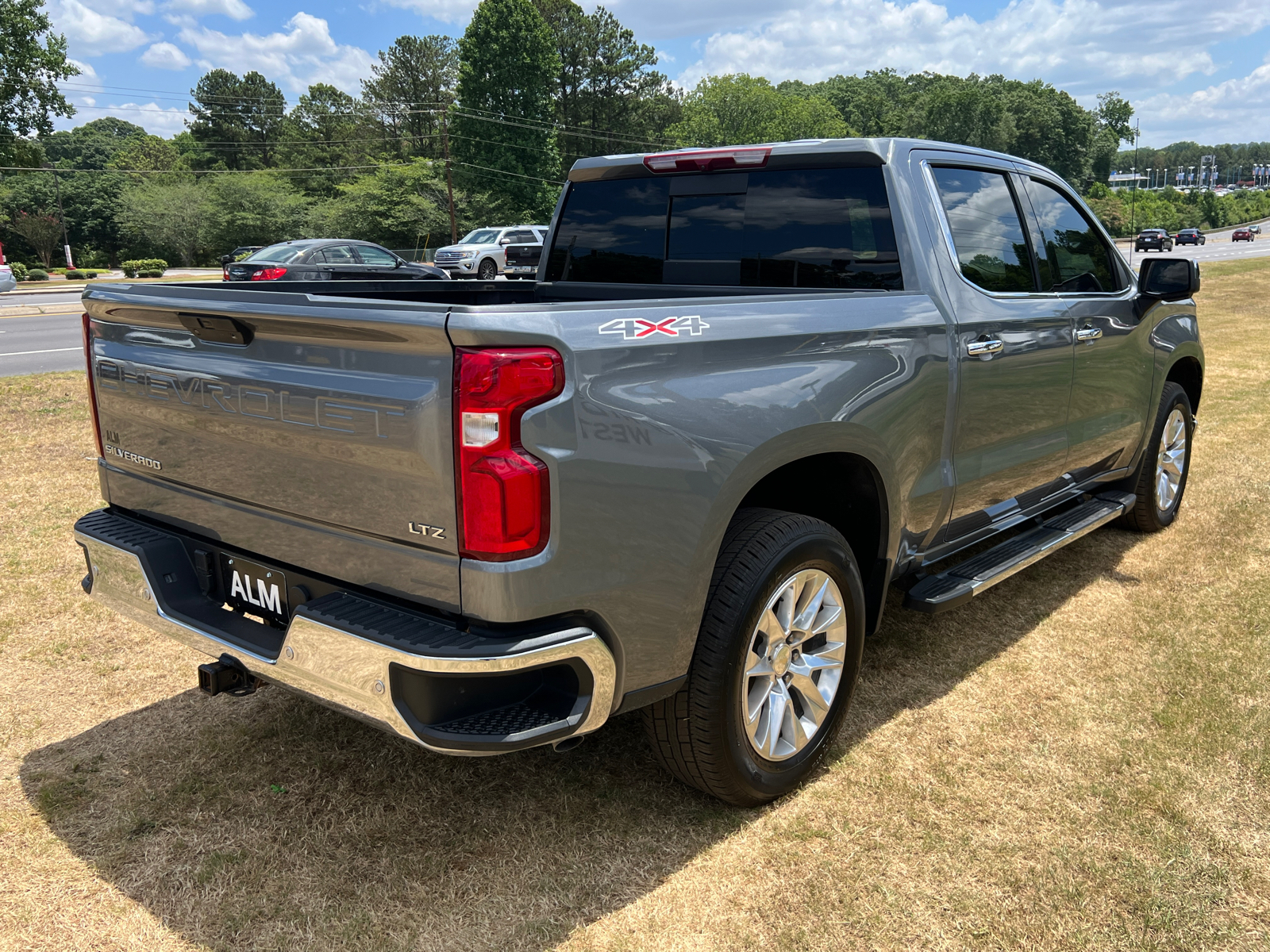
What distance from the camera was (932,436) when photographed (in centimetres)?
324

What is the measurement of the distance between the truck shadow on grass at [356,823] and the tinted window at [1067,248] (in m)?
1.95

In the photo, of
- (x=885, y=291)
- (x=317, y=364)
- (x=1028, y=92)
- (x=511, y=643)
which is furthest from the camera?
(x=1028, y=92)

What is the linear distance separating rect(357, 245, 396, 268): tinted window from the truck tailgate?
61.0 feet

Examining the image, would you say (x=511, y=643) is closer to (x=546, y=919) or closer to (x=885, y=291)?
(x=546, y=919)

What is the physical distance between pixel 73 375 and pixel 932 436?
1003 centimetres

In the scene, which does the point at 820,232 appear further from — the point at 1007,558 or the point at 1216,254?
the point at 1216,254

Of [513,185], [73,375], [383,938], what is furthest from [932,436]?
[513,185]

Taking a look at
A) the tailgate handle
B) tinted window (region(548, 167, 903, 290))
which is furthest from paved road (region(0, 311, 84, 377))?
the tailgate handle

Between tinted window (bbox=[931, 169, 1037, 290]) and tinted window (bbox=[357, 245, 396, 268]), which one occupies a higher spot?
tinted window (bbox=[931, 169, 1037, 290])

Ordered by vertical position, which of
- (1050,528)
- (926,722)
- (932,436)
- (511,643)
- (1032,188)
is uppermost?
(1032,188)

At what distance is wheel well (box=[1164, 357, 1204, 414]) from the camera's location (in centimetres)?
542

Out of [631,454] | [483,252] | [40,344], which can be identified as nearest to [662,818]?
[631,454]

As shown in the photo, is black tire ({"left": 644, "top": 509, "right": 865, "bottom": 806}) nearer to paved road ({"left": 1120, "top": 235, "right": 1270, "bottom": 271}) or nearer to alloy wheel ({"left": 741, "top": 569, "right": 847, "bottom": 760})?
alloy wheel ({"left": 741, "top": 569, "right": 847, "bottom": 760})

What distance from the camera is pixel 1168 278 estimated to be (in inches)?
178
